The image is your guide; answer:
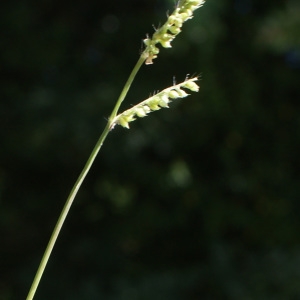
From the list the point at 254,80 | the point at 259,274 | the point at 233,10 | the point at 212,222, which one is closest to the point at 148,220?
the point at 212,222

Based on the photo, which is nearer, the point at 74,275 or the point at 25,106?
the point at 25,106

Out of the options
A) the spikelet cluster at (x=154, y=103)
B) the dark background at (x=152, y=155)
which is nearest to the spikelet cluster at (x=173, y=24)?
the spikelet cluster at (x=154, y=103)

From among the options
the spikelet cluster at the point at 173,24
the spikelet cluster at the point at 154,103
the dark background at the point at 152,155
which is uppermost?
the dark background at the point at 152,155

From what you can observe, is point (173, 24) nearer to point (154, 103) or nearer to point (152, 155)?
point (154, 103)

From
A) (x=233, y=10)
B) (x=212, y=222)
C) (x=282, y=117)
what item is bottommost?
(x=212, y=222)

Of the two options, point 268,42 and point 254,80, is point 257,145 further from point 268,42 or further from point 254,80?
point 268,42

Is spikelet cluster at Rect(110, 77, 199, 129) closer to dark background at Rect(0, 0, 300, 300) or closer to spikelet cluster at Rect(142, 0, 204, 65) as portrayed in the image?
spikelet cluster at Rect(142, 0, 204, 65)

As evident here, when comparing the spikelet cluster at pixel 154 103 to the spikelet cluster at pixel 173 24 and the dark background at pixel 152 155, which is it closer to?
the spikelet cluster at pixel 173 24

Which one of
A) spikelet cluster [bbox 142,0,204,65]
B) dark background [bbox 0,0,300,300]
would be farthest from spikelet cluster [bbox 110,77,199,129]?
dark background [bbox 0,0,300,300]
